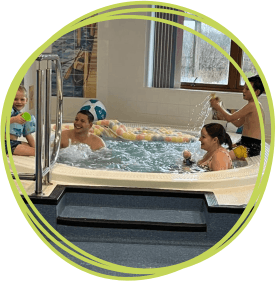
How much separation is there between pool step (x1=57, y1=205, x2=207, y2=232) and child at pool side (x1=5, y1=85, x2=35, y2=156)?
0.92 meters

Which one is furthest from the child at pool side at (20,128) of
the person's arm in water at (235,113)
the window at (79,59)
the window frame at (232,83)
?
the window frame at (232,83)

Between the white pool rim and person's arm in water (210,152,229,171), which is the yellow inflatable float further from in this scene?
the white pool rim

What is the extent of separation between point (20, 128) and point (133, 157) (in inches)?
51.3

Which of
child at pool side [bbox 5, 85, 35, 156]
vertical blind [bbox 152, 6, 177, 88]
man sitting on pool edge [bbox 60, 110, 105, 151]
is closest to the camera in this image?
child at pool side [bbox 5, 85, 35, 156]

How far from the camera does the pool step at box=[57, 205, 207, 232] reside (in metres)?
2.96

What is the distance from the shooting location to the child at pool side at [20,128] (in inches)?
151

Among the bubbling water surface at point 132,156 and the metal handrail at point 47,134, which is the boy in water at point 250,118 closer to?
the bubbling water surface at point 132,156

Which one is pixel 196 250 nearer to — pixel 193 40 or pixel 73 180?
pixel 73 180

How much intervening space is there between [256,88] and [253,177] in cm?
134

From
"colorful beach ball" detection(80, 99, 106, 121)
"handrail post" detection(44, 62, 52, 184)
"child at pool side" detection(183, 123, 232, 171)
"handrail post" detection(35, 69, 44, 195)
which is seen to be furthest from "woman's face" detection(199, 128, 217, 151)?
"colorful beach ball" detection(80, 99, 106, 121)

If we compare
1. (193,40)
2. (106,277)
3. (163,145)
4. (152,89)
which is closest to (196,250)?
(106,277)

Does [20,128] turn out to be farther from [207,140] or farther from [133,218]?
[207,140]

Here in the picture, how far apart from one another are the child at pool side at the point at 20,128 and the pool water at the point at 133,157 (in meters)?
0.47

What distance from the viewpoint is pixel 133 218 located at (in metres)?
3.05
